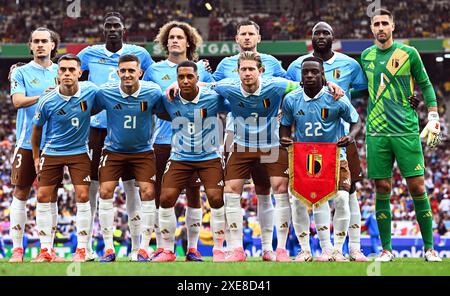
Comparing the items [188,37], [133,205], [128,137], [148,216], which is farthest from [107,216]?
[188,37]

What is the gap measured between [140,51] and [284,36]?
22.6 metres

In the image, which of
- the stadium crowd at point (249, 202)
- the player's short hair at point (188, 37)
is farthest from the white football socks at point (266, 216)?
the stadium crowd at point (249, 202)

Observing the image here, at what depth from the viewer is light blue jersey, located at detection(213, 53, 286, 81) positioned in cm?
984

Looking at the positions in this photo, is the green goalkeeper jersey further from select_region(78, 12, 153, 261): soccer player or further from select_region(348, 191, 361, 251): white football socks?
select_region(78, 12, 153, 261): soccer player

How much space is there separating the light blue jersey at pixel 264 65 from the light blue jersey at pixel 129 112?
1.02 metres

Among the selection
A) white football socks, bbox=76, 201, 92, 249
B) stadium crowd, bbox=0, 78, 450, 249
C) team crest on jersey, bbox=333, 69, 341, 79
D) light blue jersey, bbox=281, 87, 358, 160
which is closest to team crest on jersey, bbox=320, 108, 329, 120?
light blue jersey, bbox=281, 87, 358, 160

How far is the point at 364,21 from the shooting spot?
34375mm

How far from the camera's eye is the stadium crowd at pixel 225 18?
33281 mm

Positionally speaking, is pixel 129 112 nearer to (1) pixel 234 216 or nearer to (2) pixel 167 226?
(2) pixel 167 226

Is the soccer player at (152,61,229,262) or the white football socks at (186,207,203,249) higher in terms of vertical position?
the soccer player at (152,61,229,262)

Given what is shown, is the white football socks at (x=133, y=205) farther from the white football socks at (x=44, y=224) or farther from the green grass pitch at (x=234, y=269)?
the green grass pitch at (x=234, y=269)

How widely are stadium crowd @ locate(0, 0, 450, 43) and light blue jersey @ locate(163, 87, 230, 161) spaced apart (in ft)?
76.0

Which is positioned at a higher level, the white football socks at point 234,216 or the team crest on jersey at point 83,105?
the team crest on jersey at point 83,105
